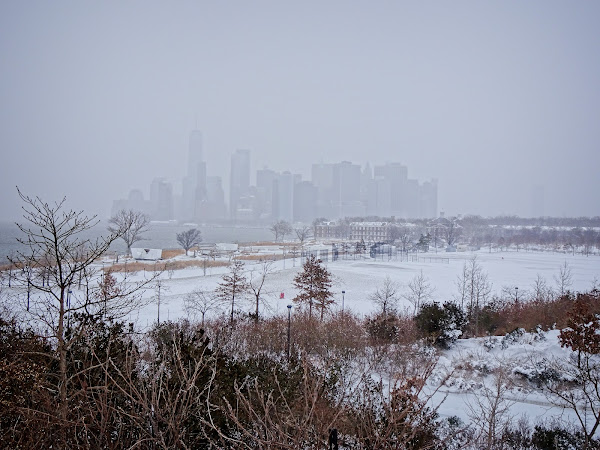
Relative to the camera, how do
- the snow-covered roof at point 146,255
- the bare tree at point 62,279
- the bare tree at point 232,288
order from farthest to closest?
1. the snow-covered roof at point 146,255
2. the bare tree at point 232,288
3. the bare tree at point 62,279

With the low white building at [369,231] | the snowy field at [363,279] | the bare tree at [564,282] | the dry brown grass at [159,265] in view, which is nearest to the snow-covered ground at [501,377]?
the snowy field at [363,279]

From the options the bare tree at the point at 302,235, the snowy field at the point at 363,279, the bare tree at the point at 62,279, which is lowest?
the snowy field at the point at 363,279

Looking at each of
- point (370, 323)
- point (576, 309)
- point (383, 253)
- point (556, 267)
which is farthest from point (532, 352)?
point (383, 253)

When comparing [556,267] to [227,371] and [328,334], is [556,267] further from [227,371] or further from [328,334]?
[227,371]

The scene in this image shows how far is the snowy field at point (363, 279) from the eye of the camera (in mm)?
24373

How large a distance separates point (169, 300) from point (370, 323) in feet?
44.1

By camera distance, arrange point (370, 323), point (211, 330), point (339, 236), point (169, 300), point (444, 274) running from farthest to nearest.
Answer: point (339, 236) < point (444, 274) < point (169, 300) < point (370, 323) < point (211, 330)

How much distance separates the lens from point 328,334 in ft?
44.0

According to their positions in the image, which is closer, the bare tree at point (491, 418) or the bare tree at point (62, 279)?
the bare tree at point (62, 279)

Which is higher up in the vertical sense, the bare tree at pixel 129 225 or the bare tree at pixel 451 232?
the bare tree at pixel 129 225

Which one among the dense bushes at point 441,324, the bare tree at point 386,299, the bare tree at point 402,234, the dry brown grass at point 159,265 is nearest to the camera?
the dense bushes at point 441,324

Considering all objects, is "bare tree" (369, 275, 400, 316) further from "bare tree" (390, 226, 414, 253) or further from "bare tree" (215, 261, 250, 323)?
"bare tree" (390, 226, 414, 253)

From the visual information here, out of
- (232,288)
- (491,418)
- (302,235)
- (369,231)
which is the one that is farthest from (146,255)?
(369,231)

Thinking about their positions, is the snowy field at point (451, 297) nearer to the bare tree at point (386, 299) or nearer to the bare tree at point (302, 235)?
the bare tree at point (386, 299)
